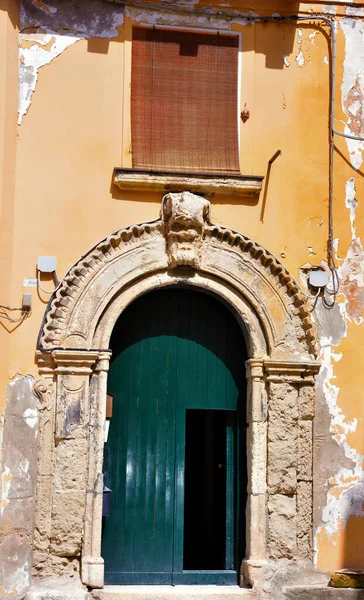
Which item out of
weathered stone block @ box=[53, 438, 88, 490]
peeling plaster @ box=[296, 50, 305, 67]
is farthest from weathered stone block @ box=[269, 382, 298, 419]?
peeling plaster @ box=[296, 50, 305, 67]

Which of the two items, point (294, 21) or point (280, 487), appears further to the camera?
point (294, 21)

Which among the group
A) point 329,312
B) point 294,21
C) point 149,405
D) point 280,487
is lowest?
point 280,487

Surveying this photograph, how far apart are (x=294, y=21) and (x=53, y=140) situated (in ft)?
8.46

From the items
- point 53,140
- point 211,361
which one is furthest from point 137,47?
point 211,361

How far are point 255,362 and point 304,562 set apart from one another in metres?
1.79

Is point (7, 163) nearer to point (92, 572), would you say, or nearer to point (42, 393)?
point (42, 393)

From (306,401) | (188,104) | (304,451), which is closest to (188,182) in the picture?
(188,104)

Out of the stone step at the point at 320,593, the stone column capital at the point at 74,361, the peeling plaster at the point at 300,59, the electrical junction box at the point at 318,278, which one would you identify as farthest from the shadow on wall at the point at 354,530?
the peeling plaster at the point at 300,59

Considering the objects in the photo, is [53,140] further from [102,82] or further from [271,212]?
[271,212]

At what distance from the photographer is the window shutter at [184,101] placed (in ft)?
25.7

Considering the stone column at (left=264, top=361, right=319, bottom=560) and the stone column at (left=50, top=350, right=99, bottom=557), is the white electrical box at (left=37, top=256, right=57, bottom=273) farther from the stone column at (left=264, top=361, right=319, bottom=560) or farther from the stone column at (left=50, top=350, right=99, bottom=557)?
the stone column at (left=264, top=361, right=319, bottom=560)

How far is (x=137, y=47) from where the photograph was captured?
7.86 m

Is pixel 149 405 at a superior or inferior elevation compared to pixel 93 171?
inferior

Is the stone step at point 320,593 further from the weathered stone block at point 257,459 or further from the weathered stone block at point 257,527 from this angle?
the weathered stone block at point 257,459
